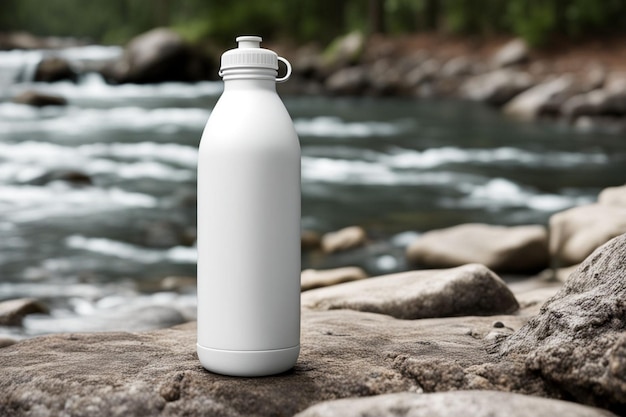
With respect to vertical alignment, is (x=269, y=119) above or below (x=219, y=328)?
above

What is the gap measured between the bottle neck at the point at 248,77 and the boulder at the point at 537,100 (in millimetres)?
19692

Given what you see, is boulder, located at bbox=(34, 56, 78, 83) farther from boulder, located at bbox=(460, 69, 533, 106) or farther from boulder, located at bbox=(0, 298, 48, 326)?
boulder, located at bbox=(0, 298, 48, 326)

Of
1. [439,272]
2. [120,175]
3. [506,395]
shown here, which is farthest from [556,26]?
[506,395]

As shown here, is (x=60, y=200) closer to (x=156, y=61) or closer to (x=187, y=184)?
(x=187, y=184)

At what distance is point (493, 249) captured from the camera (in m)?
7.74

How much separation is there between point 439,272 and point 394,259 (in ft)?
14.0

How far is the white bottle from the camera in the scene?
2.67 m

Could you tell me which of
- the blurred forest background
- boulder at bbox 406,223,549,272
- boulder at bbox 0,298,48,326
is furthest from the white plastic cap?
the blurred forest background

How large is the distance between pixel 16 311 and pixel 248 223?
3.72 metres

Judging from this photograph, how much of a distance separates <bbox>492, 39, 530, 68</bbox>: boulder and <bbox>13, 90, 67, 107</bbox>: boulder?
1479cm

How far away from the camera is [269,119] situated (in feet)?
8.82

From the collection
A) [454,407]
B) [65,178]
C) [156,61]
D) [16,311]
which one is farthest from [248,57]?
[156,61]

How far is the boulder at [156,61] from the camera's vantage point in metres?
30.8

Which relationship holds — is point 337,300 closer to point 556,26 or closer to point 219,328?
point 219,328
